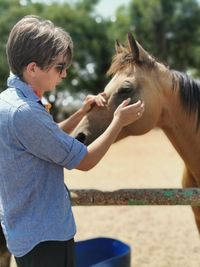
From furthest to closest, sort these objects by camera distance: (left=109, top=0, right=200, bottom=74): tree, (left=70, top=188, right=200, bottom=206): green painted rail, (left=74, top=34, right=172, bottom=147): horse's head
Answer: (left=109, top=0, right=200, bottom=74): tree → (left=74, top=34, right=172, bottom=147): horse's head → (left=70, top=188, right=200, bottom=206): green painted rail

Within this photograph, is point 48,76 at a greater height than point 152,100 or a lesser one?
greater

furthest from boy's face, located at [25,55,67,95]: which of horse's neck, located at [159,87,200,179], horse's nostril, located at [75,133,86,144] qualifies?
horse's neck, located at [159,87,200,179]

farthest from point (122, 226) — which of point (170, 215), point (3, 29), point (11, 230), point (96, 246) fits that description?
point (3, 29)

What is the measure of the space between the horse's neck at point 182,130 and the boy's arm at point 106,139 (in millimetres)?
1179

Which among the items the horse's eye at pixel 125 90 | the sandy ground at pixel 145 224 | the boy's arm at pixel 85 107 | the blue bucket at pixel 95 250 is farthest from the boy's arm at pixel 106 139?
the sandy ground at pixel 145 224

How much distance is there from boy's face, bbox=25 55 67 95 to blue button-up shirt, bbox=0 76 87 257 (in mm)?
43

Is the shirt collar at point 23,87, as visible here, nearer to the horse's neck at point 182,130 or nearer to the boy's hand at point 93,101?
the boy's hand at point 93,101

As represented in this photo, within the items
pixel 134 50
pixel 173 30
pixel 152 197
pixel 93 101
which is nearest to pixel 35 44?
pixel 152 197

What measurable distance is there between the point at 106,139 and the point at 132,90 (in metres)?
1.24

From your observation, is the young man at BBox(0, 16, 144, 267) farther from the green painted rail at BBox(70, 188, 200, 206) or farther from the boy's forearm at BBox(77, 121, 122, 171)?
the green painted rail at BBox(70, 188, 200, 206)

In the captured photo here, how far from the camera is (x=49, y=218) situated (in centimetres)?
182

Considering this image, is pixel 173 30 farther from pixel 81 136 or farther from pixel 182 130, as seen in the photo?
pixel 81 136

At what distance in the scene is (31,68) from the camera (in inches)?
70.9

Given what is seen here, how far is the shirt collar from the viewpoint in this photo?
1.82 meters
